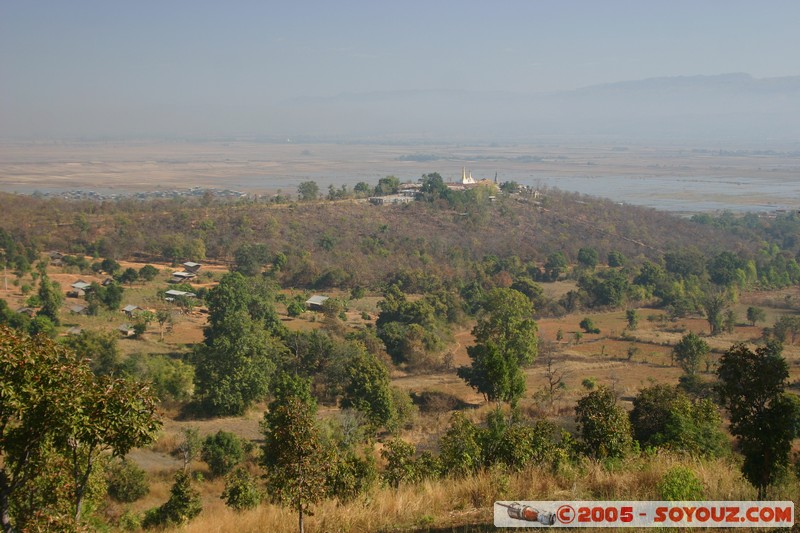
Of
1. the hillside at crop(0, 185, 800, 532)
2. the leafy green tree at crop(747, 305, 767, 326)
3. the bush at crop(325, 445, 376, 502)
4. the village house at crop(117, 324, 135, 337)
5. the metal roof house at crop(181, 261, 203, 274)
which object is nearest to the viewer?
the bush at crop(325, 445, 376, 502)

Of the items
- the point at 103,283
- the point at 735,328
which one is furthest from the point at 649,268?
the point at 103,283

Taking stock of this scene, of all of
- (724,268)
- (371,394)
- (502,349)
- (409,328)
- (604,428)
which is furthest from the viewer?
(724,268)

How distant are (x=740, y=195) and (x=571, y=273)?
4896 cm

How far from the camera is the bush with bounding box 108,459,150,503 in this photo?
11.4m

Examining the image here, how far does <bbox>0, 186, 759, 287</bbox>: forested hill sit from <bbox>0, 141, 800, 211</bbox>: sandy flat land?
19186mm

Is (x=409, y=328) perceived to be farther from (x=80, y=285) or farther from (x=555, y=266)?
(x=555, y=266)

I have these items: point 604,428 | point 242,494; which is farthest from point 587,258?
point 242,494

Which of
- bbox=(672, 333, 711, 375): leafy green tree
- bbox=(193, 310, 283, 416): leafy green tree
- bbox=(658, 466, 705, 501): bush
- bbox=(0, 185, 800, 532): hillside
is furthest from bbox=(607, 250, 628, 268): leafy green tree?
bbox=(658, 466, 705, 501): bush

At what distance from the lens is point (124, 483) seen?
37.6 feet

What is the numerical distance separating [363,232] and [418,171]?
57035mm

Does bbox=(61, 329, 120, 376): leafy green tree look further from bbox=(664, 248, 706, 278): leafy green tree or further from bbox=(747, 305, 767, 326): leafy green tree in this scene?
bbox=(664, 248, 706, 278): leafy green tree

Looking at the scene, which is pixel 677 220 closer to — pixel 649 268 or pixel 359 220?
pixel 649 268

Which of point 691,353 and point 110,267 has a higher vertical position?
point 110,267

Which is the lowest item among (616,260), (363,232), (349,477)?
(616,260)
